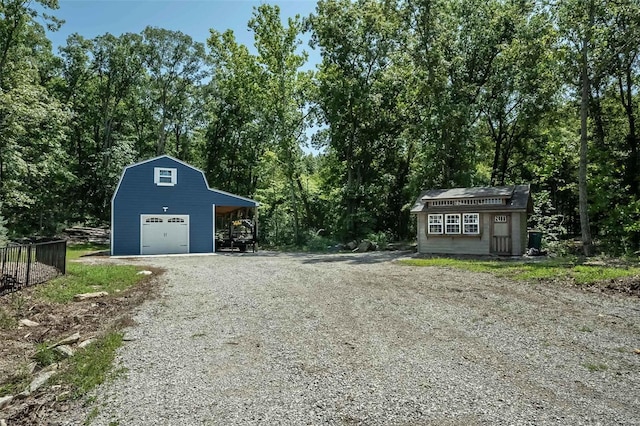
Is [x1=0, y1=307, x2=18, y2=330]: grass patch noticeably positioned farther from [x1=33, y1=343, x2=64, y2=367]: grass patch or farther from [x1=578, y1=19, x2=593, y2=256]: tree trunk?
[x1=578, y1=19, x2=593, y2=256]: tree trunk

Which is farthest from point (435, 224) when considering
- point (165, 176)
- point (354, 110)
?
point (165, 176)

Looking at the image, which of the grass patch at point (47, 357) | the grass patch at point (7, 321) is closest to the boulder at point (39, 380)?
the grass patch at point (47, 357)

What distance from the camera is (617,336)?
5.65 meters

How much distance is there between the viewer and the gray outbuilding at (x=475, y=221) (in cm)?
1727

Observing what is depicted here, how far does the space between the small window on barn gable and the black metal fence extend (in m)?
14.6

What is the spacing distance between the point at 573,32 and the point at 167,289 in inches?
706

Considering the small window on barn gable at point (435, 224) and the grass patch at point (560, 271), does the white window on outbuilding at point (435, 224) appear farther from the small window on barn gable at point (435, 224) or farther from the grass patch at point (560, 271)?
the grass patch at point (560, 271)

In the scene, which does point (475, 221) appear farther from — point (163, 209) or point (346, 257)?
point (163, 209)

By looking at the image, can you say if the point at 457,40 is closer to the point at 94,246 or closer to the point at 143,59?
the point at 143,59

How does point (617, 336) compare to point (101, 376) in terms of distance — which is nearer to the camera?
point (101, 376)

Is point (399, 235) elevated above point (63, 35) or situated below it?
below

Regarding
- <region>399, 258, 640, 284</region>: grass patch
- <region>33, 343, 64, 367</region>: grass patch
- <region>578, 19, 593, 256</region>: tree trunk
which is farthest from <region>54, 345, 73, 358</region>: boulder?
<region>578, 19, 593, 256</region>: tree trunk

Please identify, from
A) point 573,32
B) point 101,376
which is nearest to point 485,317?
point 101,376

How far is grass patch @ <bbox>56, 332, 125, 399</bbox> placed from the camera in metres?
4.24
